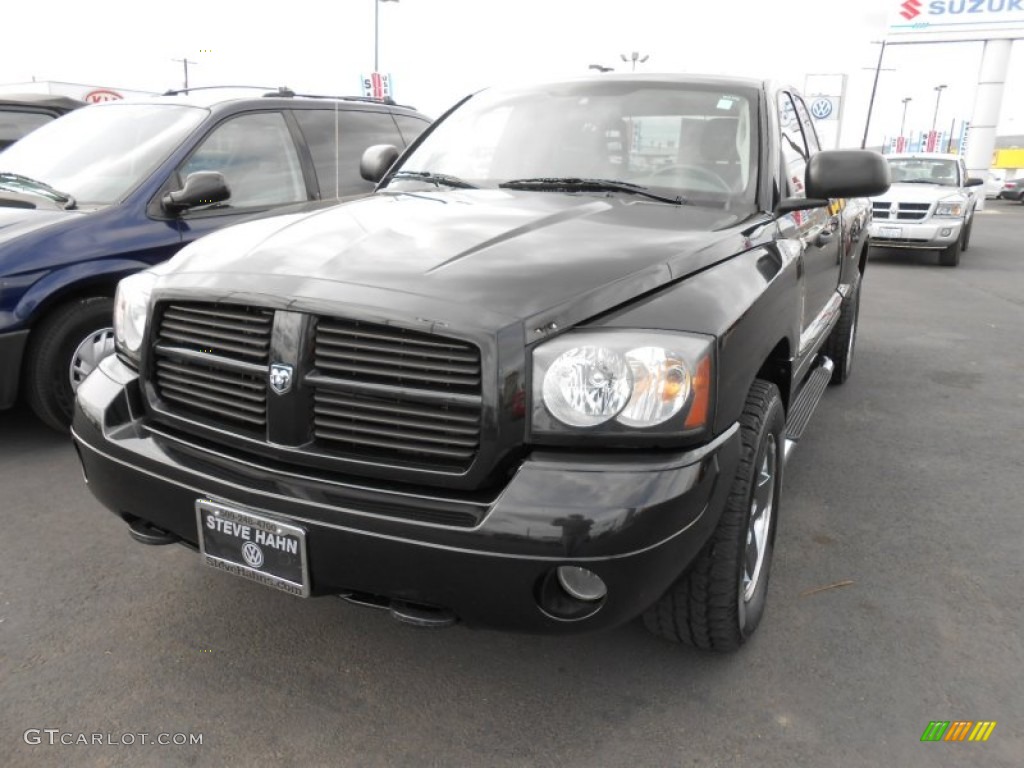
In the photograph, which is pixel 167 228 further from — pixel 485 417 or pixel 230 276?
pixel 485 417

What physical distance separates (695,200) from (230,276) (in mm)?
1596

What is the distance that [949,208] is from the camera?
39.4ft

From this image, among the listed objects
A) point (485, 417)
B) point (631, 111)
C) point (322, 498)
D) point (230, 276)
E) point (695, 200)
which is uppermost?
point (631, 111)

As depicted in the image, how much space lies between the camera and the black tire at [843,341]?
530 cm

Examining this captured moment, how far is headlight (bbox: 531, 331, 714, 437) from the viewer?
1863 mm

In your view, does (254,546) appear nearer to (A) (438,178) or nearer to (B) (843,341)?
(A) (438,178)

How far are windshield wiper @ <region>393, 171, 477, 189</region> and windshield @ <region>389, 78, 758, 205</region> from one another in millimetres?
21

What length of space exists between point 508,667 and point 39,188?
364cm

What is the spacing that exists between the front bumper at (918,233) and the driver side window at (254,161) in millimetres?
9840

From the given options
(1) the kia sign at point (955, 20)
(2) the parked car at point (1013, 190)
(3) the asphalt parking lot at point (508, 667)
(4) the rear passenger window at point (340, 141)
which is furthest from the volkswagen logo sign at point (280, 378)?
(2) the parked car at point (1013, 190)

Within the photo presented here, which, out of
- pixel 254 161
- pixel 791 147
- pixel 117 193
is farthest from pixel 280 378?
pixel 254 161

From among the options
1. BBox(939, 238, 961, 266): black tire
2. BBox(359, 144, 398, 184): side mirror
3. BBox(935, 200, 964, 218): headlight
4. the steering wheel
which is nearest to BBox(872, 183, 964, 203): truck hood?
BBox(935, 200, 964, 218): headlight

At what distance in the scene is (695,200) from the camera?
2889 millimetres

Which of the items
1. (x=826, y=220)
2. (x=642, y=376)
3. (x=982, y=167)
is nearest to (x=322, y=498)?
(x=642, y=376)
